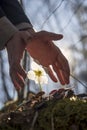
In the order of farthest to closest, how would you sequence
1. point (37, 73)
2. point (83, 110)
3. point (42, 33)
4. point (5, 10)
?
point (37, 73) → point (5, 10) → point (42, 33) → point (83, 110)

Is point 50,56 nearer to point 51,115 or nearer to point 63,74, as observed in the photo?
point 63,74

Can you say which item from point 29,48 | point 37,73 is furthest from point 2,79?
point 29,48

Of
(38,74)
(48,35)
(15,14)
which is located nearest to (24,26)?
(15,14)

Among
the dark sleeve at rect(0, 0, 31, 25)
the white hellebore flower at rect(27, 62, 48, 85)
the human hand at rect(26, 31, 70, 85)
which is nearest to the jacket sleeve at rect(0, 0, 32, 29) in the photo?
the dark sleeve at rect(0, 0, 31, 25)

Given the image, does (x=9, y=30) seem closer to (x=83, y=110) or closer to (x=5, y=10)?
(x=5, y=10)

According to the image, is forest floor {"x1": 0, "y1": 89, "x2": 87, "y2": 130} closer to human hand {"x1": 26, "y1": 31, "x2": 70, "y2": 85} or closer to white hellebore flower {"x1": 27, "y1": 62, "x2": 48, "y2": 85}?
human hand {"x1": 26, "y1": 31, "x2": 70, "y2": 85}

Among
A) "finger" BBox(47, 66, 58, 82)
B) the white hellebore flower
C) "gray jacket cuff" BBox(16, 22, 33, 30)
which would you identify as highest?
"gray jacket cuff" BBox(16, 22, 33, 30)

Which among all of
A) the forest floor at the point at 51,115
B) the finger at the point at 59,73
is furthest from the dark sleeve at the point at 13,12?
the forest floor at the point at 51,115
